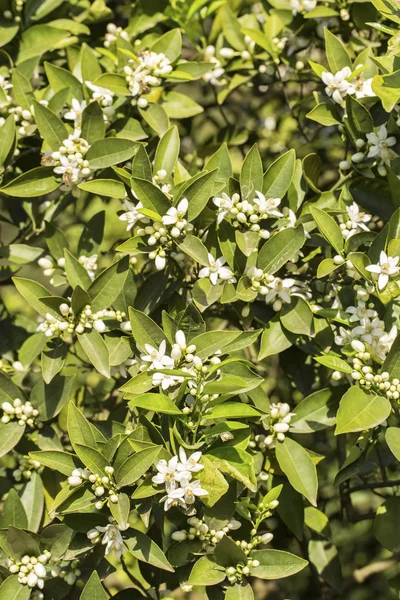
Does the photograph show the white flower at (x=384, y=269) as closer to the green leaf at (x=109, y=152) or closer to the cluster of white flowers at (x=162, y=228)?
the cluster of white flowers at (x=162, y=228)

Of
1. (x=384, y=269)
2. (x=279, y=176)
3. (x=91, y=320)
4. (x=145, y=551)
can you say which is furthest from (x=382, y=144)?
(x=145, y=551)

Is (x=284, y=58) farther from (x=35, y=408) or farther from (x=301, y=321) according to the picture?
(x=35, y=408)

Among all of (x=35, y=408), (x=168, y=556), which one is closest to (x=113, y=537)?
(x=168, y=556)

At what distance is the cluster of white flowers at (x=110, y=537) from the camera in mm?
2033

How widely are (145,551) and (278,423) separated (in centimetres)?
55

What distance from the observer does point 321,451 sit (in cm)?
331

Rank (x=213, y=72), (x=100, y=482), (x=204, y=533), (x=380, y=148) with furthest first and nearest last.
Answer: (x=213, y=72) < (x=380, y=148) < (x=204, y=533) < (x=100, y=482)

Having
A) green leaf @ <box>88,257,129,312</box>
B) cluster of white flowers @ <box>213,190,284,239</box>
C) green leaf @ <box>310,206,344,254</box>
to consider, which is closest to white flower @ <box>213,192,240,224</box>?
cluster of white flowers @ <box>213,190,284,239</box>

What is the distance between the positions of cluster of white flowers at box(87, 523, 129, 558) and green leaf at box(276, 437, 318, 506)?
513mm

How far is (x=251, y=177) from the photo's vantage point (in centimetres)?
225

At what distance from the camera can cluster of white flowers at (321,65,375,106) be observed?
93.6 inches

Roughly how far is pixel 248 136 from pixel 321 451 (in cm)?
142

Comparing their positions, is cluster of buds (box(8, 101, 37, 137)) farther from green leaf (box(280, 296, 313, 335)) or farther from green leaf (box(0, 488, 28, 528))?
green leaf (box(0, 488, 28, 528))

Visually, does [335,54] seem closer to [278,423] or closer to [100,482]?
[278,423]
